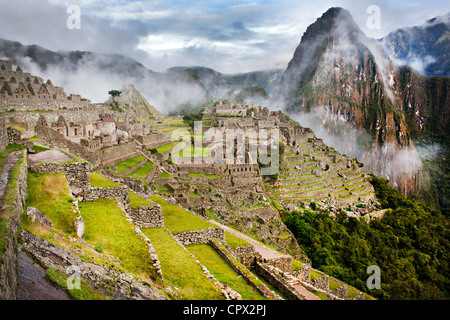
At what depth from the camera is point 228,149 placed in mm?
38750

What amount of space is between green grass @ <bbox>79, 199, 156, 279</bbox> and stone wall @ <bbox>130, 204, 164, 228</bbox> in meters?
0.78

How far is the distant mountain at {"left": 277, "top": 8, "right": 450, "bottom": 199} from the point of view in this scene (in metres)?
161

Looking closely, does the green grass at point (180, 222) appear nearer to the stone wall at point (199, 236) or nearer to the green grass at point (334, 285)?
the stone wall at point (199, 236)

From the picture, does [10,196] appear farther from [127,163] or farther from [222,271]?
[127,163]

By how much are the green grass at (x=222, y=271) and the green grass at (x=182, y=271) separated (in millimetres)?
882

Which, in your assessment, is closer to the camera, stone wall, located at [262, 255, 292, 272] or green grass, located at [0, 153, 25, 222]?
green grass, located at [0, 153, 25, 222]

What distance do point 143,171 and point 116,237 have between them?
70.9 ft

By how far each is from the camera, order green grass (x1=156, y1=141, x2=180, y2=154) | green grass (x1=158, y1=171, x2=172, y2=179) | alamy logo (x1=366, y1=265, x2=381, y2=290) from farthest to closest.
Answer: green grass (x1=156, y1=141, x2=180, y2=154), green grass (x1=158, y1=171, x2=172, y2=179), alamy logo (x1=366, y1=265, x2=381, y2=290)

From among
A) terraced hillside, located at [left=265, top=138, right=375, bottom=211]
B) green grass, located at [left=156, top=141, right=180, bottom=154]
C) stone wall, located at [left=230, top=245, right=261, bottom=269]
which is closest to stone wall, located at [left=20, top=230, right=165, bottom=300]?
stone wall, located at [left=230, top=245, right=261, bottom=269]

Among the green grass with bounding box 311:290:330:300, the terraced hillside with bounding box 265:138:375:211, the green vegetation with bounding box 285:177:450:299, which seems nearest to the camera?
the green grass with bounding box 311:290:330:300

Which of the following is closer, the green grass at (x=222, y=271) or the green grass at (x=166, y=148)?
the green grass at (x=222, y=271)

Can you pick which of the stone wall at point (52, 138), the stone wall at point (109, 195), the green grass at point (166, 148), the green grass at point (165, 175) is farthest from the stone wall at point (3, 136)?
the green grass at point (166, 148)

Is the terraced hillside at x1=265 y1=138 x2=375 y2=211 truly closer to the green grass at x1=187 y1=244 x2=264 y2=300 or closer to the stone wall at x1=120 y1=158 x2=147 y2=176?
the stone wall at x1=120 y1=158 x2=147 y2=176

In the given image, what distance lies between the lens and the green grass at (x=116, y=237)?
22.7ft
